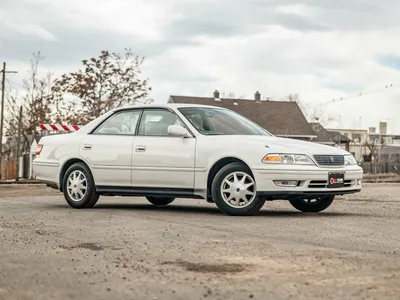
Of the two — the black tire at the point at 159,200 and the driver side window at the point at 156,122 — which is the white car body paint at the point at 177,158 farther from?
the black tire at the point at 159,200

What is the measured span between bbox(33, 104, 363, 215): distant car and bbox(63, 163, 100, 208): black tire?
0.01 metres

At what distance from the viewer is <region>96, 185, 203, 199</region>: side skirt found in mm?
10805

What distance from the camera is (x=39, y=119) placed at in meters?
54.9

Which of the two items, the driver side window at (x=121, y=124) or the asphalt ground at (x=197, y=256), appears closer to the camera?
the asphalt ground at (x=197, y=256)

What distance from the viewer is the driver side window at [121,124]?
11.6 m

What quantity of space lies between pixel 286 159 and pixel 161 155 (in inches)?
72.2

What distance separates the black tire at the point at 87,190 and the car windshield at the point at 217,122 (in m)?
1.71

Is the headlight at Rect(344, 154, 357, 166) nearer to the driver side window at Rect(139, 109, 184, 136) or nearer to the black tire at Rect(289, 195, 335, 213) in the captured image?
the black tire at Rect(289, 195, 335, 213)

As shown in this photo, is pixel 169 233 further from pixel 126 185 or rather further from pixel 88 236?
pixel 126 185

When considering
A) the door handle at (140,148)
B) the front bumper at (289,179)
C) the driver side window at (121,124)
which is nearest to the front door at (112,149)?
the driver side window at (121,124)

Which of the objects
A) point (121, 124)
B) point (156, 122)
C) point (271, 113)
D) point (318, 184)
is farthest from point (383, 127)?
point (318, 184)

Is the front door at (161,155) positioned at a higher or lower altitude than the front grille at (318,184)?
higher

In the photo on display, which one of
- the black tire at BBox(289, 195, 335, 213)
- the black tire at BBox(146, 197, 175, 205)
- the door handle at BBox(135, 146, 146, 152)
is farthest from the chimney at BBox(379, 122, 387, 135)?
the door handle at BBox(135, 146, 146, 152)

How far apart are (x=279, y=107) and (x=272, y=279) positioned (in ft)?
218
